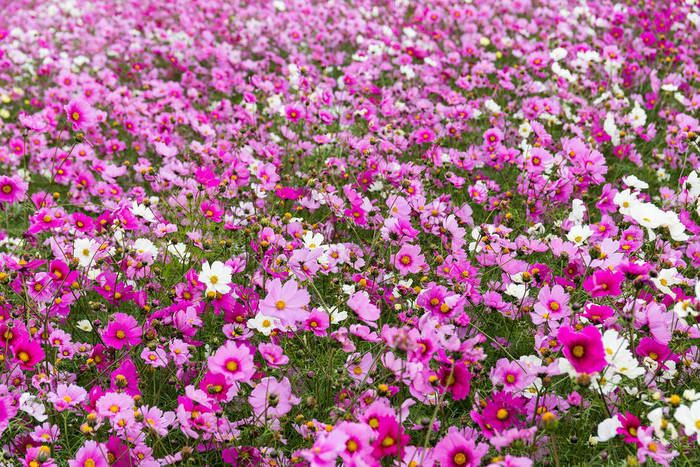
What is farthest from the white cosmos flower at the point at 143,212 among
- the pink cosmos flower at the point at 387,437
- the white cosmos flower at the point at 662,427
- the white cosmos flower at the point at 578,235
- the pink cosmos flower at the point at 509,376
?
the white cosmos flower at the point at 662,427

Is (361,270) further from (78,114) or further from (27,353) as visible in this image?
(78,114)

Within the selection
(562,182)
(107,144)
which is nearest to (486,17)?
(562,182)

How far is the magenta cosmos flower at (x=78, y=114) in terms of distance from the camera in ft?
8.59

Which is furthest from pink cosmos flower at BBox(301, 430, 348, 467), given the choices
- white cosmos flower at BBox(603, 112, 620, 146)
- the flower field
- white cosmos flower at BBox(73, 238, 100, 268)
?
white cosmos flower at BBox(603, 112, 620, 146)

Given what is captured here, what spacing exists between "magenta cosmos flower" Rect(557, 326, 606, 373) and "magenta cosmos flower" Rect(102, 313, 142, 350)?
127cm

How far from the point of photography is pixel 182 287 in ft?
6.49

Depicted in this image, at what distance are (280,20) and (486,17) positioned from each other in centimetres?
196

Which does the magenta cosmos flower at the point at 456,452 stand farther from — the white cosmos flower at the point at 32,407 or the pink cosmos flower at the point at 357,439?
the white cosmos flower at the point at 32,407

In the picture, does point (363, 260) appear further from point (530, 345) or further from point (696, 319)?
point (696, 319)

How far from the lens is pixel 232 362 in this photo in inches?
61.4

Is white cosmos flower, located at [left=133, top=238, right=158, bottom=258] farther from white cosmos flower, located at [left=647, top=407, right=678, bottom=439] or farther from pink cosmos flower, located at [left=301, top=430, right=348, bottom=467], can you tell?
white cosmos flower, located at [left=647, top=407, right=678, bottom=439]

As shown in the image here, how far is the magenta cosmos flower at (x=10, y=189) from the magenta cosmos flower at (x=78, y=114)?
35 cm

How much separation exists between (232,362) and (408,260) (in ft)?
2.85

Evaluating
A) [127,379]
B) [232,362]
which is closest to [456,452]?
[232,362]
